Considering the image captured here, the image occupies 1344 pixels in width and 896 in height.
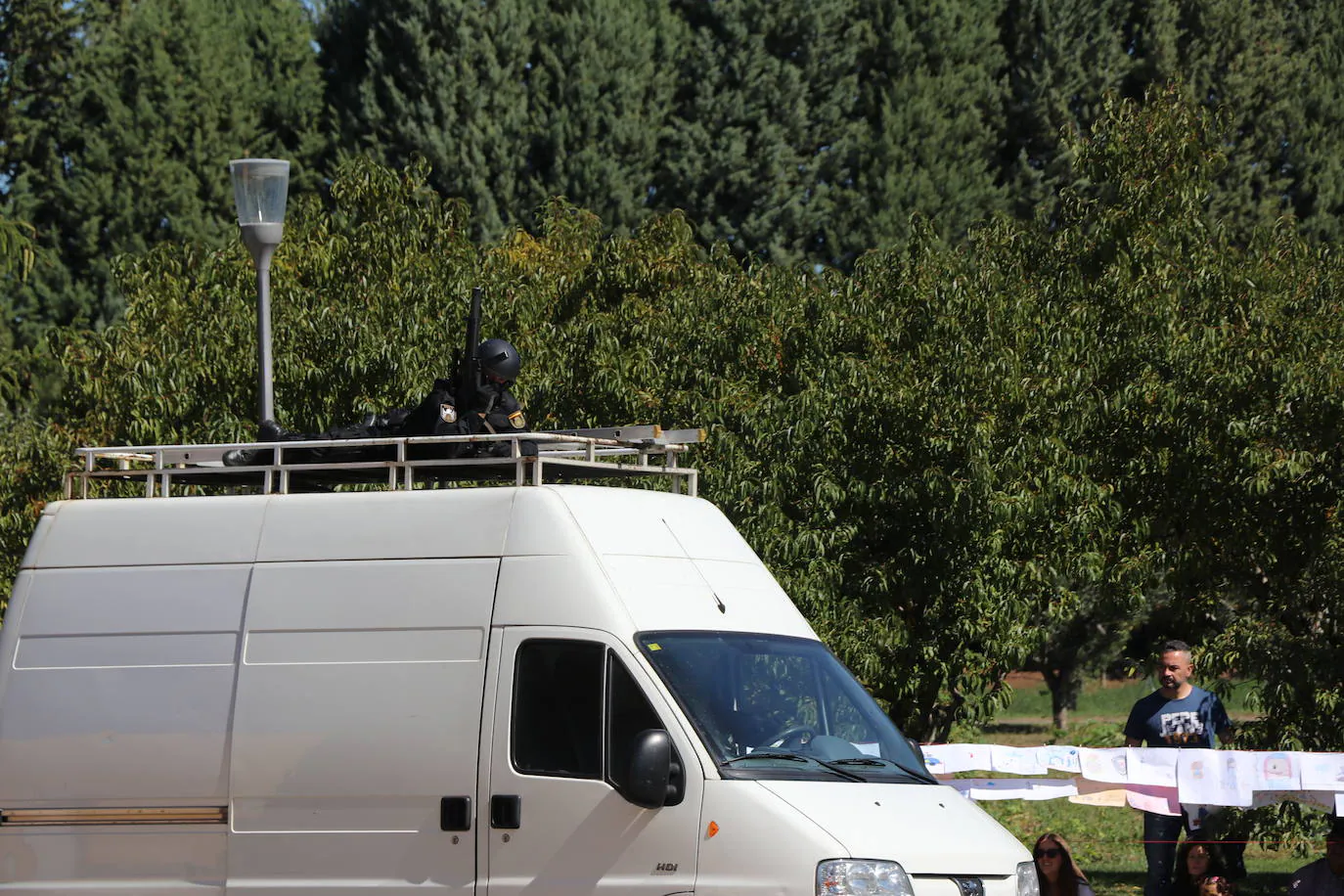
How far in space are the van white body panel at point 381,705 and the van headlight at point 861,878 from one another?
6 centimetres

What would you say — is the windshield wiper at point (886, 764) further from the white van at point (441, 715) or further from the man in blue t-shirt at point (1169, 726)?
the man in blue t-shirt at point (1169, 726)

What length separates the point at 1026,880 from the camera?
791 centimetres

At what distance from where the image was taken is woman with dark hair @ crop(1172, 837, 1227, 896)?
32.7 ft

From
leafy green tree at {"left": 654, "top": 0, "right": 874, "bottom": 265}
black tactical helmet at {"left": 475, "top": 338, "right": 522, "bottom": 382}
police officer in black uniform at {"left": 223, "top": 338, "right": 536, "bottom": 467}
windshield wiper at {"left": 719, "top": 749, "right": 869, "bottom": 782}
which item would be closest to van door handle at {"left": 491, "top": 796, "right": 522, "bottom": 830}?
windshield wiper at {"left": 719, "top": 749, "right": 869, "bottom": 782}

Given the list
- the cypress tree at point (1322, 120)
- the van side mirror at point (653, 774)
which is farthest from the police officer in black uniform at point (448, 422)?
the cypress tree at point (1322, 120)

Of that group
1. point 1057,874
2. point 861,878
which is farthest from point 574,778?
point 1057,874

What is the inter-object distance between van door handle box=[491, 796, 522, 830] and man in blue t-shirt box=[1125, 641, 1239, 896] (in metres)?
4.23

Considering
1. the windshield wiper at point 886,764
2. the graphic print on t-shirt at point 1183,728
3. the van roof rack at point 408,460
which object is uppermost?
the van roof rack at point 408,460

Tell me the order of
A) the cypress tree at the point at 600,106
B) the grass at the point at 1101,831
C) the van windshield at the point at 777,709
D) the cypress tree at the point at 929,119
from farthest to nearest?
the cypress tree at the point at 929,119
the cypress tree at the point at 600,106
the grass at the point at 1101,831
the van windshield at the point at 777,709

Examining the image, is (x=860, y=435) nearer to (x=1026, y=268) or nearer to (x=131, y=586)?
(x=1026, y=268)

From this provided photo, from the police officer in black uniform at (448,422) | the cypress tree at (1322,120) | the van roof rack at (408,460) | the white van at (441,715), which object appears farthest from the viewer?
the cypress tree at (1322,120)

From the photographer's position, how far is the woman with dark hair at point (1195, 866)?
9977 mm

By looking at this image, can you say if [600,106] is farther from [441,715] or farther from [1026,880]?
[1026,880]

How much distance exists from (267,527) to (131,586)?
2.58 ft
